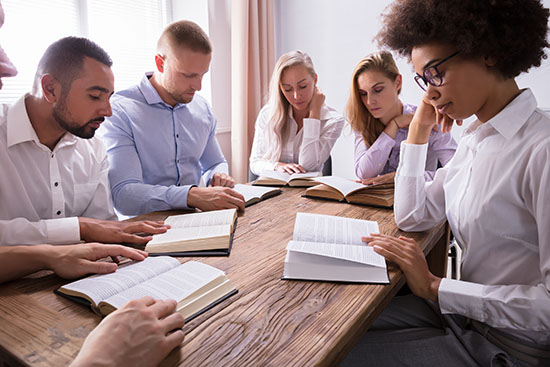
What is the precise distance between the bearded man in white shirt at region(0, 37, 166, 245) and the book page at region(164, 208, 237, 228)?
0.08m

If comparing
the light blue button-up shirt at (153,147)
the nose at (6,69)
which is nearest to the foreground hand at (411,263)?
the light blue button-up shirt at (153,147)

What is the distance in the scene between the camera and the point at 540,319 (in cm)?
88

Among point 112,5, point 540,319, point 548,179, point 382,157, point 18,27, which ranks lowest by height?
point 540,319

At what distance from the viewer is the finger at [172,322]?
0.73 meters

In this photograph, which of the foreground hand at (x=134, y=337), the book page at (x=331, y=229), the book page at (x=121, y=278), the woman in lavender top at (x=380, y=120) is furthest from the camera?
the woman in lavender top at (x=380, y=120)

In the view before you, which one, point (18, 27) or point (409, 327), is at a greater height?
point (18, 27)

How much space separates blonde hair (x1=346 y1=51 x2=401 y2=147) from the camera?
2.11m

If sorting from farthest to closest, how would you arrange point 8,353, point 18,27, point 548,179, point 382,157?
point 18,27
point 382,157
point 548,179
point 8,353

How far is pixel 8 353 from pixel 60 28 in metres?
2.70

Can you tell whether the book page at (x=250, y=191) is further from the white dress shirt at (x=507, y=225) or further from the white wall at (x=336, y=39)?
the white wall at (x=336, y=39)

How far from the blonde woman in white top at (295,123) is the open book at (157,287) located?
1425 mm

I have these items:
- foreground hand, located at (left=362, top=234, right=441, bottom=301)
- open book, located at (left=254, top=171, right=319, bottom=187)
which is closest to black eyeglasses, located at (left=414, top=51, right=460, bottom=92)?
foreground hand, located at (left=362, top=234, right=441, bottom=301)

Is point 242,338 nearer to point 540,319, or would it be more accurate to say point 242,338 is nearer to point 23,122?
point 540,319

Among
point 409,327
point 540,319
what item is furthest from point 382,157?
point 540,319
